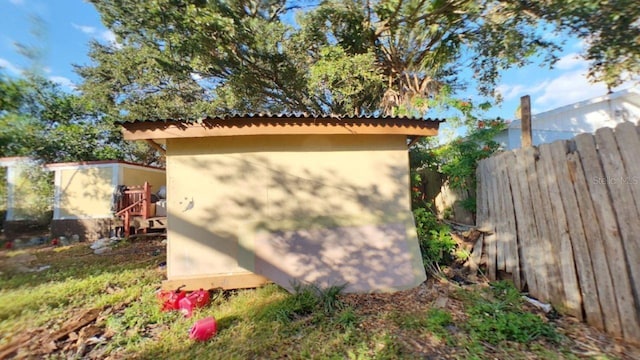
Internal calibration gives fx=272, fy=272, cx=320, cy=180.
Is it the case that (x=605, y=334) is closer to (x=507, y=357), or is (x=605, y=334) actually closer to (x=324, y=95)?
(x=507, y=357)

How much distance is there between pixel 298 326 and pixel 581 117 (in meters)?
12.5

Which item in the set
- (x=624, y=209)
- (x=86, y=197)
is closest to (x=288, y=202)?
(x=624, y=209)

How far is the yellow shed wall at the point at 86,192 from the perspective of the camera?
29.1ft

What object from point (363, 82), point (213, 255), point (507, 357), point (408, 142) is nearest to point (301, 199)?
point (213, 255)

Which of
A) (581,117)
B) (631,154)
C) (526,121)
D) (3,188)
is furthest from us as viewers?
(581,117)

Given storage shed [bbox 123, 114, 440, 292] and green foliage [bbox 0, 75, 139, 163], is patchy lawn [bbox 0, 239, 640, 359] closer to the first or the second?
storage shed [bbox 123, 114, 440, 292]

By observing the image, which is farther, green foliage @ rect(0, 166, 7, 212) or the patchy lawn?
green foliage @ rect(0, 166, 7, 212)

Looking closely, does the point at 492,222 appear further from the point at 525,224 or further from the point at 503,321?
the point at 503,321

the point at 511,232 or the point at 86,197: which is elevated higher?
the point at 86,197

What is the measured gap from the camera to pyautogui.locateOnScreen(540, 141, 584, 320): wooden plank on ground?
109 inches

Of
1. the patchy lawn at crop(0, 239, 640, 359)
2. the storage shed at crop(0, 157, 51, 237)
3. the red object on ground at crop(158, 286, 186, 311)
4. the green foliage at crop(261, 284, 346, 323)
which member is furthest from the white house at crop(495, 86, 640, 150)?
the storage shed at crop(0, 157, 51, 237)

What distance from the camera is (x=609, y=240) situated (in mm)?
2514

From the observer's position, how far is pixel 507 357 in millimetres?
2383

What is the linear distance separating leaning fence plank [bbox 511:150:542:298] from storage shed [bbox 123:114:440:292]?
1.22m
